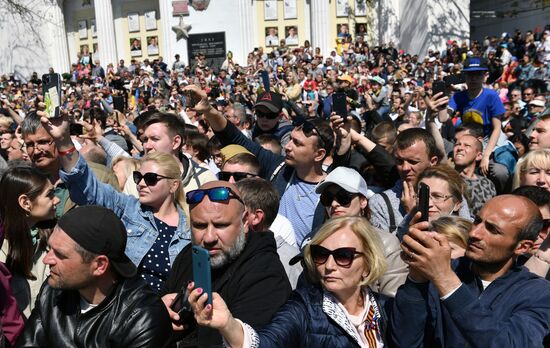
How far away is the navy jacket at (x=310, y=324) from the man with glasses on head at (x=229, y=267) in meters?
0.13

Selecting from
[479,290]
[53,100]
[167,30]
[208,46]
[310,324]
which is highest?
[167,30]

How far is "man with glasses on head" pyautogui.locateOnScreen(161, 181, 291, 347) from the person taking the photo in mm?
2801

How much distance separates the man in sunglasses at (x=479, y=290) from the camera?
Result: 2.31 metres

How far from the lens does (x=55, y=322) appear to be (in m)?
2.70

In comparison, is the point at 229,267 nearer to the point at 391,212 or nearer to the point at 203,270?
the point at 203,270

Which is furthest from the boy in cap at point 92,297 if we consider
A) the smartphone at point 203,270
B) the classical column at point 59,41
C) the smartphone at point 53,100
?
the classical column at point 59,41

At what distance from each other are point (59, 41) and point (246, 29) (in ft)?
37.6

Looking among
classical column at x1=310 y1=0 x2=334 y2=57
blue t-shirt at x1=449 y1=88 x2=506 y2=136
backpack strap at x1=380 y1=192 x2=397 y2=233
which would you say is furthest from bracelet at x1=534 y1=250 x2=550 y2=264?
classical column at x1=310 y1=0 x2=334 y2=57

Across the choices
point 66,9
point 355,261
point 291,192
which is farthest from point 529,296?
point 66,9

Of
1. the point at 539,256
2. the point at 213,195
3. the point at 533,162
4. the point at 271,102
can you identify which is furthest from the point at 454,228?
the point at 271,102

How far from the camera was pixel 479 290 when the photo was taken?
108 inches

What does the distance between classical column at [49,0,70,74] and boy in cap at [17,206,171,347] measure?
33950mm

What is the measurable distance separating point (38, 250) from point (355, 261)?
2110mm

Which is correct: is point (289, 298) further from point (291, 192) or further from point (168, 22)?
point (168, 22)
